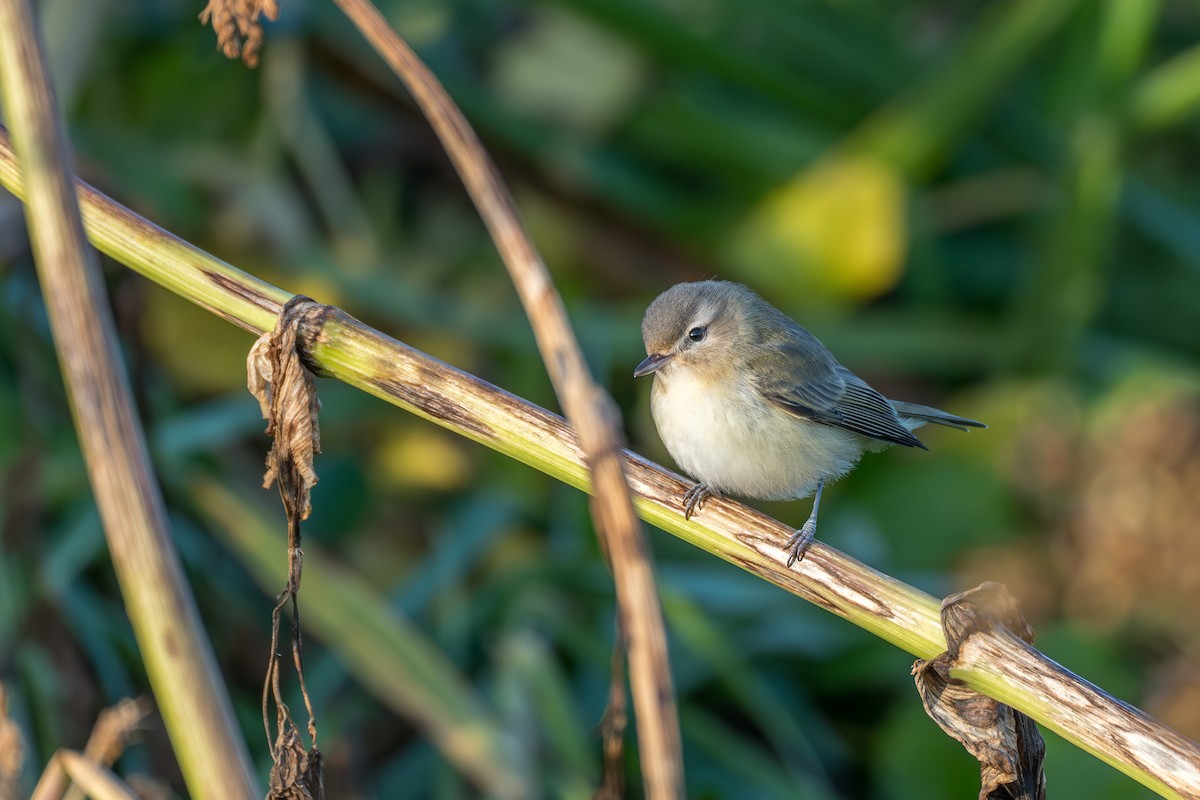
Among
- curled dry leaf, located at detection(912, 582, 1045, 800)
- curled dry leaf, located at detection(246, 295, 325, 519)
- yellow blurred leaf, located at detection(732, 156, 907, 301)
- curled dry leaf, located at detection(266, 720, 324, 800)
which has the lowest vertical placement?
curled dry leaf, located at detection(266, 720, 324, 800)

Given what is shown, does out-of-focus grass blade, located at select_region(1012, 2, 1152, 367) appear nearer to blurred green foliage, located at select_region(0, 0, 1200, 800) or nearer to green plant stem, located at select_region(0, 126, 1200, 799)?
blurred green foliage, located at select_region(0, 0, 1200, 800)

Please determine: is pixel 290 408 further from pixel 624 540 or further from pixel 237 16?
pixel 624 540

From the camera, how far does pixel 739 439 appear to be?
2605 mm

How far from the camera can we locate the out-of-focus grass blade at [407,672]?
294 cm

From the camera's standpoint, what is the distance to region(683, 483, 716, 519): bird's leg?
161 cm

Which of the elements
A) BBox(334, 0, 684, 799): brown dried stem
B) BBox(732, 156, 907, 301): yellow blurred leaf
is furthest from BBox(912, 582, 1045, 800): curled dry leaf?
BBox(732, 156, 907, 301): yellow blurred leaf

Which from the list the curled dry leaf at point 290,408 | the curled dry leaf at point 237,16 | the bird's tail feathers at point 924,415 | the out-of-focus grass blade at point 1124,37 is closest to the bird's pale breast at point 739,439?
the bird's tail feathers at point 924,415

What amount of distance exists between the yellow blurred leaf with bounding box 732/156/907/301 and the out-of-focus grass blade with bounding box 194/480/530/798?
1968 mm

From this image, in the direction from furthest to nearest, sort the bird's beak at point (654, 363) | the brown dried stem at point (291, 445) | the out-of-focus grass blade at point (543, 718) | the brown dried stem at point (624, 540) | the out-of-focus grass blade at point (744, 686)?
the out-of-focus grass blade at point (744, 686), the out-of-focus grass blade at point (543, 718), the bird's beak at point (654, 363), the brown dried stem at point (291, 445), the brown dried stem at point (624, 540)

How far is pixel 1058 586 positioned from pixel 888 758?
810mm

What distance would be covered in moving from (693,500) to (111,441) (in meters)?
0.94

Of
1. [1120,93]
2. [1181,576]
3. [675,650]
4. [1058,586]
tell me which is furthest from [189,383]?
[1120,93]

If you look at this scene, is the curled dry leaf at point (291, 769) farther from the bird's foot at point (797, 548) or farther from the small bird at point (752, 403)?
the small bird at point (752, 403)

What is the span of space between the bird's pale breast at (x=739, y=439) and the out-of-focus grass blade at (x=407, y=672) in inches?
34.4
